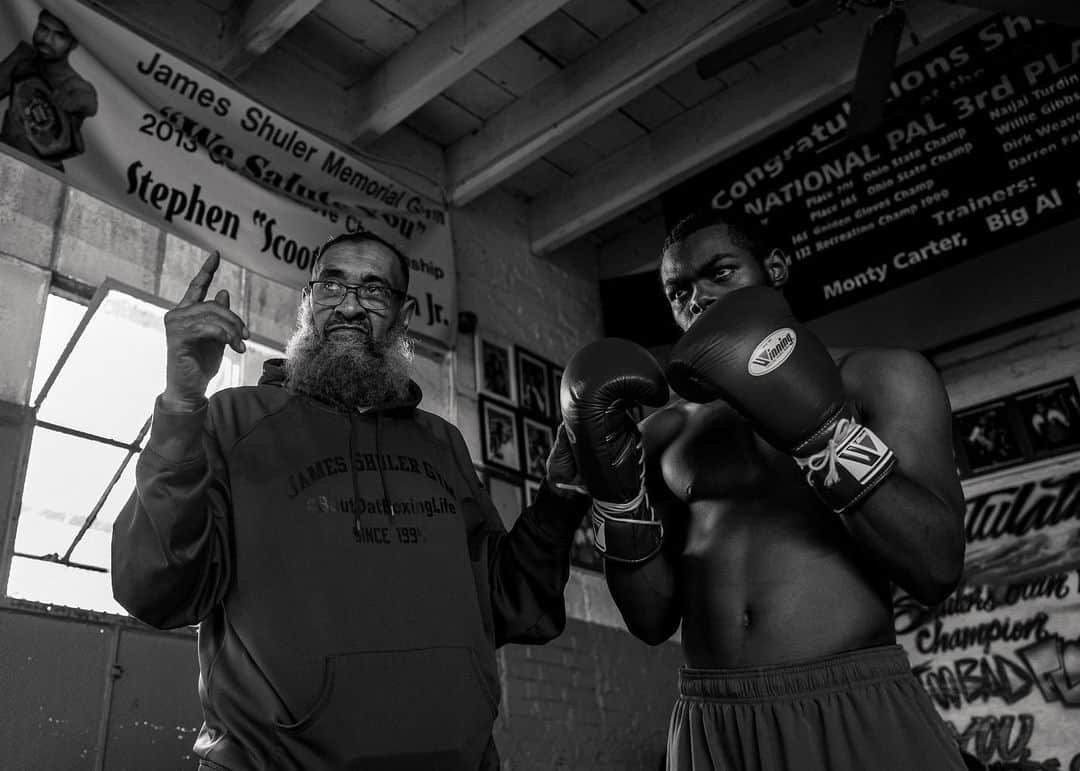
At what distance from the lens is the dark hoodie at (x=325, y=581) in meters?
1.36

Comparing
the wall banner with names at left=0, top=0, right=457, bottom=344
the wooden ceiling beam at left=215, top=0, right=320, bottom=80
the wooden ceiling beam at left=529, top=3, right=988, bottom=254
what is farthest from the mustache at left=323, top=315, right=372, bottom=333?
the wooden ceiling beam at left=529, top=3, right=988, bottom=254

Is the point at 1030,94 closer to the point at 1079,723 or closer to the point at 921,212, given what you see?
the point at 921,212

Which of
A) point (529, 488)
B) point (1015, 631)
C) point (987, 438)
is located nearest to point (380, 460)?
point (529, 488)

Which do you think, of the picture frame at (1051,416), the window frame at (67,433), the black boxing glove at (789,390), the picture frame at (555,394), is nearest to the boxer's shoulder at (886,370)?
the black boxing glove at (789,390)

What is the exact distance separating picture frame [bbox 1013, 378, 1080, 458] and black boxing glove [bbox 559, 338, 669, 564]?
11.8ft

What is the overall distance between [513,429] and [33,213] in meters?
2.24

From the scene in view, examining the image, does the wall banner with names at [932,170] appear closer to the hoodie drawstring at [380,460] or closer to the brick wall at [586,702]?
the brick wall at [586,702]

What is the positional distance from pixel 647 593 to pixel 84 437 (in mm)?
2045

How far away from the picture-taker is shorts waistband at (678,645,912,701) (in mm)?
1344

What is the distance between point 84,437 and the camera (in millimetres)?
2859

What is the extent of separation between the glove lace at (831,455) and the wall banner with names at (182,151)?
260 centimetres

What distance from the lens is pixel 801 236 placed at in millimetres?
4059

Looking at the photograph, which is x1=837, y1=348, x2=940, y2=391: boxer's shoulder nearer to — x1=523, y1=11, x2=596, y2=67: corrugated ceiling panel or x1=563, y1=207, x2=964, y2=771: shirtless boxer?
x1=563, y1=207, x2=964, y2=771: shirtless boxer

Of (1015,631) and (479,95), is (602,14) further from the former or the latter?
(1015,631)
